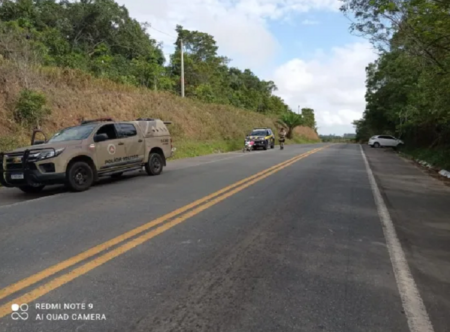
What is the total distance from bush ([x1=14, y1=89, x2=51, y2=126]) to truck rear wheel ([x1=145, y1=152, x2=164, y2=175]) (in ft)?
25.3

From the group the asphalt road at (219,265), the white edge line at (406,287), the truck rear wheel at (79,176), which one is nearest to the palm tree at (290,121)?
the truck rear wheel at (79,176)

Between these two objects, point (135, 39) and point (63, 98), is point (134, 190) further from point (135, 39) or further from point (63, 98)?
point (135, 39)

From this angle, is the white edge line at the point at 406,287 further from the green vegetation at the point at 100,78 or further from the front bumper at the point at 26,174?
the green vegetation at the point at 100,78

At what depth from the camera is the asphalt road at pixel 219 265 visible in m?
3.38

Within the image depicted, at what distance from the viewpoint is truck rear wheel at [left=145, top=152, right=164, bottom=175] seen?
12836 mm

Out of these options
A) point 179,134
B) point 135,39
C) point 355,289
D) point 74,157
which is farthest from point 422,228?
point 135,39

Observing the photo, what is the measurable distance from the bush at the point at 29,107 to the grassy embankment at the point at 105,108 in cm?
31

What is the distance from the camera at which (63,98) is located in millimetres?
20906

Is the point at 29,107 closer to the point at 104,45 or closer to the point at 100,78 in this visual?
the point at 100,78

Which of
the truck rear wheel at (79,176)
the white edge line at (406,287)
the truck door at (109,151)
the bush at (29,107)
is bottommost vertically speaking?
the white edge line at (406,287)

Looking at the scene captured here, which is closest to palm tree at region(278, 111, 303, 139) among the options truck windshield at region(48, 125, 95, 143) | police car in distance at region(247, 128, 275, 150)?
police car in distance at region(247, 128, 275, 150)

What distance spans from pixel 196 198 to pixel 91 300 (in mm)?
4948

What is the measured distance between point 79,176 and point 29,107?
932 centimetres

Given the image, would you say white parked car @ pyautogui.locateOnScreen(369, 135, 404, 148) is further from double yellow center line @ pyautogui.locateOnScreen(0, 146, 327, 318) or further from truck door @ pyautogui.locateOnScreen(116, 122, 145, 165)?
double yellow center line @ pyautogui.locateOnScreen(0, 146, 327, 318)
